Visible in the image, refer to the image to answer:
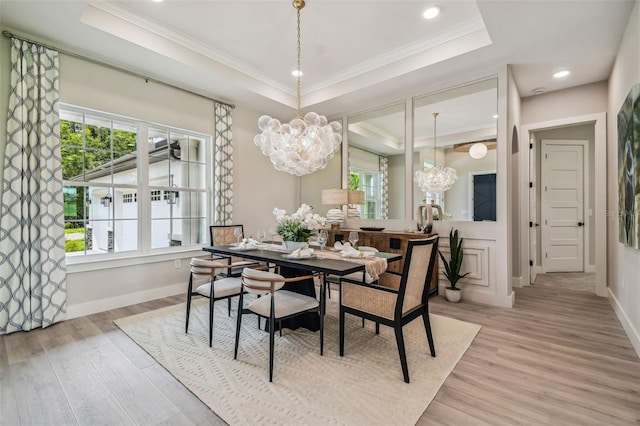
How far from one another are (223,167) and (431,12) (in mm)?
3309

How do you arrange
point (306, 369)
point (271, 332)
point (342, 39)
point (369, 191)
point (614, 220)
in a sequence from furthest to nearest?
point (369, 191)
point (614, 220)
point (342, 39)
point (306, 369)
point (271, 332)

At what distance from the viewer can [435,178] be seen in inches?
166

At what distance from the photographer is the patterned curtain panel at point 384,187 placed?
471cm

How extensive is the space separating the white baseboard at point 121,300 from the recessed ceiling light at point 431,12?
4422 mm

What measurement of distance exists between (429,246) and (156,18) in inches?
140

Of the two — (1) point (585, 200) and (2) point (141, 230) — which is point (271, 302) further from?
(1) point (585, 200)

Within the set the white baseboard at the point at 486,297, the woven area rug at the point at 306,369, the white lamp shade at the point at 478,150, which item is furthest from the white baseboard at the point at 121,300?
the white lamp shade at the point at 478,150

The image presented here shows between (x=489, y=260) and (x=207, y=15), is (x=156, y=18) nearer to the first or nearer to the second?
(x=207, y=15)

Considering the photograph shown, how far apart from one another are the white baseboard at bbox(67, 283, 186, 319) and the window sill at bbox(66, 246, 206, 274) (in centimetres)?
37

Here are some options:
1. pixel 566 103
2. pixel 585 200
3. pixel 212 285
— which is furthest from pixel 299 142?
pixel 585 200

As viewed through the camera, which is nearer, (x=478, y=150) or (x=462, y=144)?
(x=478, y=150)

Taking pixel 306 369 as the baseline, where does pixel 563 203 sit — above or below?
above

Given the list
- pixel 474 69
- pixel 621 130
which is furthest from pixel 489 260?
pixel 474 69

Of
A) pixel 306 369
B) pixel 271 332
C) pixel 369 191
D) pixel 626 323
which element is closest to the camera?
pixel 271 332
